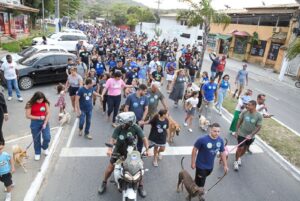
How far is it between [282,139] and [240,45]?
87.5 ft

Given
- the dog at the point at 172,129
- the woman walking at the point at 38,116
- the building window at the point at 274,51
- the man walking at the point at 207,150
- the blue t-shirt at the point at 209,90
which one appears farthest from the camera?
the building window at the point at 274,51

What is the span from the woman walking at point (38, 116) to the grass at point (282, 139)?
6595 millimetres

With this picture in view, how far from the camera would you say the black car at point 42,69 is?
11359 mm

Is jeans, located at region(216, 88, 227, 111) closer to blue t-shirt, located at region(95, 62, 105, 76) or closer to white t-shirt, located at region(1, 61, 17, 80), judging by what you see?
blue t-shirt, located at region(95, 62, 105, 76)

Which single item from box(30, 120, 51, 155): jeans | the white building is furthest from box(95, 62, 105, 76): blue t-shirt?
the white building

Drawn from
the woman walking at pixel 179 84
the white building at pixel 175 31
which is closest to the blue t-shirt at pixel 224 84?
the woman walking at pixel 179 84

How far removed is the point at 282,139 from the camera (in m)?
8.88

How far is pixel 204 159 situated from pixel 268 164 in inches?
135

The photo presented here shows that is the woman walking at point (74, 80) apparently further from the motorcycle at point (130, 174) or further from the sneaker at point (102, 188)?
the motorcycle at point (130, 174)

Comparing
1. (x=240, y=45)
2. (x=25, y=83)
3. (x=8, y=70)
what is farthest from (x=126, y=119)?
(x=240, y=45)

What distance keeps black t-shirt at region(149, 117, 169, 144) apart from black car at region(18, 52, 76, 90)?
7629mm

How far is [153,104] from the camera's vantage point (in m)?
7.62

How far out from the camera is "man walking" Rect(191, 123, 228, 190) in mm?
A: 4723

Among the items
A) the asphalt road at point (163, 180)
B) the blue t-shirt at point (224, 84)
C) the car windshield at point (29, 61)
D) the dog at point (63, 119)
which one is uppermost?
the blue t-shirt at point (224, 84)
